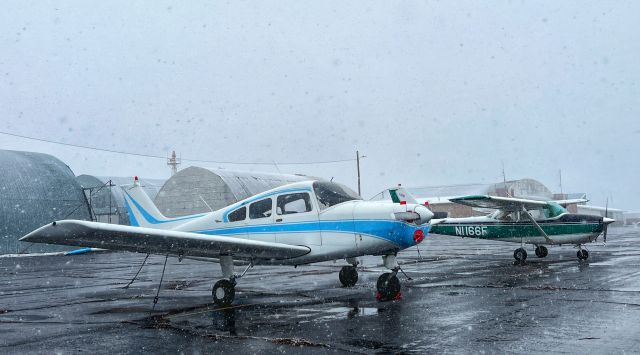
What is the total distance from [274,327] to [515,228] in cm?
1615

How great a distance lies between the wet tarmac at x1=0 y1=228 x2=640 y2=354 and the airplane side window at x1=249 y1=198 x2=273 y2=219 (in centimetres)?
177

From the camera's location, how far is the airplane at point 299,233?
33.5 ft

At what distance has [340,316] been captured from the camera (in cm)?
915

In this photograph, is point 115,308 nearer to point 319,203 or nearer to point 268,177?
point 319,203

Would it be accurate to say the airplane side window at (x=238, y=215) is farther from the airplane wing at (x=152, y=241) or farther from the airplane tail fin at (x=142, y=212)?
the airplane tail fin at (x=142, y=212)

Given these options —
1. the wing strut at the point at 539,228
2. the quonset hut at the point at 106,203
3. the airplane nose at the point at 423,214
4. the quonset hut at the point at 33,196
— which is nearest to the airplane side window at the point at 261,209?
the airplane nose at the point at 423,214

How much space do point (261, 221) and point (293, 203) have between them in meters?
0.82

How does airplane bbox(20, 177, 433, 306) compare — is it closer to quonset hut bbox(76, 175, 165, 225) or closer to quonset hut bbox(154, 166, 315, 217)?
quonset hut bbox(154, 166, 315, 217)

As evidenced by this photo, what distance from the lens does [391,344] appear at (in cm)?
688

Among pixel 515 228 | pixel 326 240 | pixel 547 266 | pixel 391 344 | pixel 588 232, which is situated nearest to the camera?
pixel 391 344

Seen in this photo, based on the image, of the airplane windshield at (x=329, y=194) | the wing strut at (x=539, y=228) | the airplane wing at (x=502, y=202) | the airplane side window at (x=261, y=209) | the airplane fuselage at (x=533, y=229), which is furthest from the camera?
the wing strut at (x=539, y=228)

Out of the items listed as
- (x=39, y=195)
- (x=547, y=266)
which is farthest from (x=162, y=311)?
(x=39, y=195)

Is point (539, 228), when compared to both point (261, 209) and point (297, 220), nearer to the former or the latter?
point (297, 220)

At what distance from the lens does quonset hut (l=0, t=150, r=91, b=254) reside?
1455 inches
